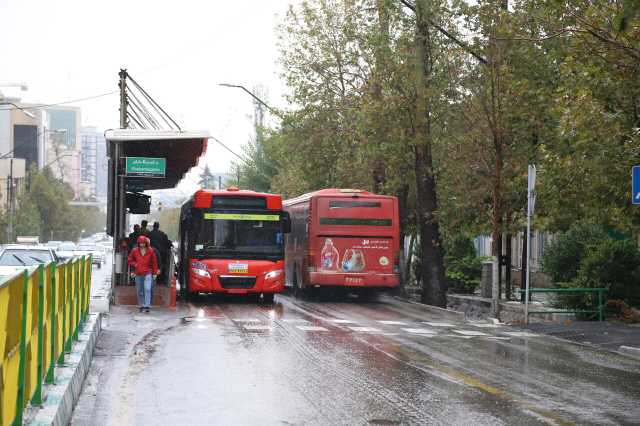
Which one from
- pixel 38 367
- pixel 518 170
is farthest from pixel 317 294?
pixel 38 367

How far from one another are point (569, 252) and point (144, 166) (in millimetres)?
10455

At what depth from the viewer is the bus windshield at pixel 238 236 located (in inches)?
1067

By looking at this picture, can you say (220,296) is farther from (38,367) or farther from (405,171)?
(38,367)

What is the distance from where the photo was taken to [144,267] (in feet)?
75.1

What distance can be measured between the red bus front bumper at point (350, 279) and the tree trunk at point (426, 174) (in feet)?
7.53

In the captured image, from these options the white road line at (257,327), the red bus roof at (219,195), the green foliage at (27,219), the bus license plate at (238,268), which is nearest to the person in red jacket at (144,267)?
the bus license plate at (238,268)

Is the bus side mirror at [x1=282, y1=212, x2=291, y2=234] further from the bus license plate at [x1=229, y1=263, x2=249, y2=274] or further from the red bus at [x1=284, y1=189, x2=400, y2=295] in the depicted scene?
the red bus at [x1=284, y1=189, x2=400, y2=295]

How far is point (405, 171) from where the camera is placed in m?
34.5

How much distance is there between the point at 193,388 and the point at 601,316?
13.3m

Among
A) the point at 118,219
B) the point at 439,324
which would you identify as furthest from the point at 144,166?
the point at 439,324

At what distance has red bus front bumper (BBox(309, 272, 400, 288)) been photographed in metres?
29.5

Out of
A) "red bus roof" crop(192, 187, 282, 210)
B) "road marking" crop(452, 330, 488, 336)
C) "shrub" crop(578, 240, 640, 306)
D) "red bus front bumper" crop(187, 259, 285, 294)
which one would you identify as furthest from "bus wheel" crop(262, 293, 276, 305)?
"road marking" crop(452, 330, 488, 336)

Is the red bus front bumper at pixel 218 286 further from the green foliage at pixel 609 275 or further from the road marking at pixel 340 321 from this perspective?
the green foliage at pixel 609 275

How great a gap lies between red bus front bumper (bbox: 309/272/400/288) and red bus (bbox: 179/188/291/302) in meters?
1.98
